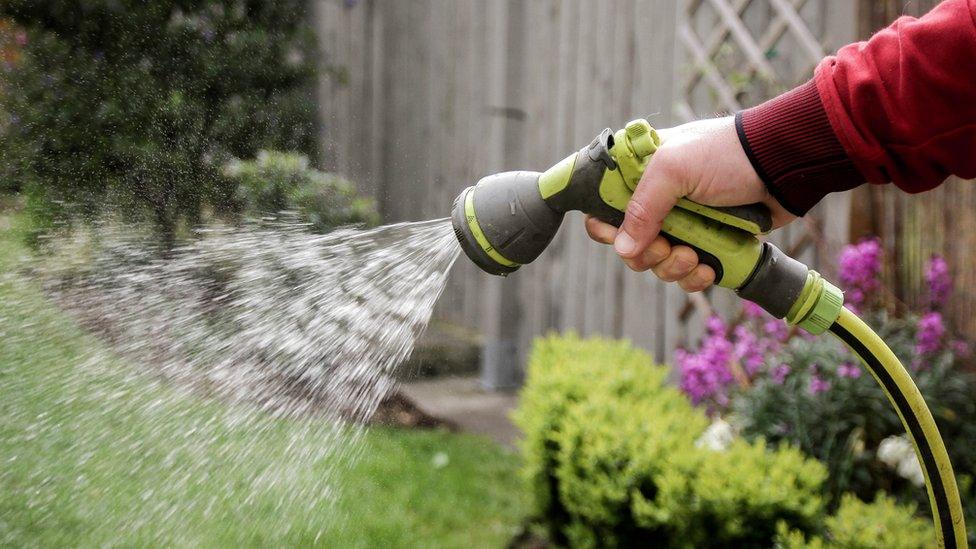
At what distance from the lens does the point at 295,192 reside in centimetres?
393

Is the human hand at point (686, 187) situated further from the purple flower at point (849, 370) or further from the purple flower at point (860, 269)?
the purple flower at point (860, 269)

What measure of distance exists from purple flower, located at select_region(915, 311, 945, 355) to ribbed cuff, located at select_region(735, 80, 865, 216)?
144 cm

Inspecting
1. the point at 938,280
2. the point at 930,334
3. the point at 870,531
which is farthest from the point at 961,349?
the point at 870,531

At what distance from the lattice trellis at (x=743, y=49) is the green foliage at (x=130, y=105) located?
2.23m

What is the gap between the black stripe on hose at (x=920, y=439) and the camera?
1284 millimetres

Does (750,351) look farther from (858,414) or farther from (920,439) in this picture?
(920,439)

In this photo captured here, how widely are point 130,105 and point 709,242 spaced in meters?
3.31

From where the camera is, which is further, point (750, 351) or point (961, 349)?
point (750, 351)

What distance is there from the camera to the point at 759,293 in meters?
1.37

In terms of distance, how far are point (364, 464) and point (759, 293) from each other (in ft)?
8.17

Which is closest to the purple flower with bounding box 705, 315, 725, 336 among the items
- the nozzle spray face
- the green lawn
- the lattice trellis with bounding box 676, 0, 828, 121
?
the lattice trellis with bounding box 676, 0, 828, 121

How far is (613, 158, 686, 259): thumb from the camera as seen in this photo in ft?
4.31

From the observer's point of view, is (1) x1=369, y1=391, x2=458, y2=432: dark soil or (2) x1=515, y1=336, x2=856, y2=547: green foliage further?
(1) x1=369, y1=391, x2=458, y2=432: dark soil

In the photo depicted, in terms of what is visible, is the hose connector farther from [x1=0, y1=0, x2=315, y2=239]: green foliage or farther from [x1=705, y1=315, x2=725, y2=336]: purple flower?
[x1=0, y1=0, x2=315, y2=239]: green foliage
